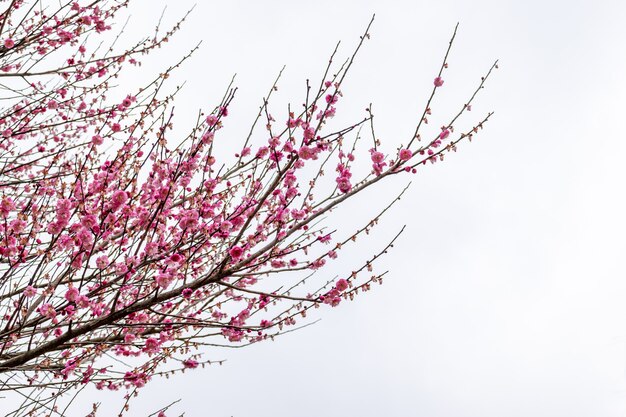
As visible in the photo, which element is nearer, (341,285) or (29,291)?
(29,291)

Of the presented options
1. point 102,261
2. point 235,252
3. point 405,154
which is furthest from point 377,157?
point 102,261

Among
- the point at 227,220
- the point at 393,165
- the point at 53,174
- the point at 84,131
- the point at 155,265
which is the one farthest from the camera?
the point at 84,131

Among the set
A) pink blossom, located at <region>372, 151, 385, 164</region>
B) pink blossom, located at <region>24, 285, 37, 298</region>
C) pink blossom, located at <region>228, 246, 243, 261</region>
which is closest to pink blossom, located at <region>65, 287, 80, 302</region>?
pink blossom, located at <region>24, 285, 37, 298</region>

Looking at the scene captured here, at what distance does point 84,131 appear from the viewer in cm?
703

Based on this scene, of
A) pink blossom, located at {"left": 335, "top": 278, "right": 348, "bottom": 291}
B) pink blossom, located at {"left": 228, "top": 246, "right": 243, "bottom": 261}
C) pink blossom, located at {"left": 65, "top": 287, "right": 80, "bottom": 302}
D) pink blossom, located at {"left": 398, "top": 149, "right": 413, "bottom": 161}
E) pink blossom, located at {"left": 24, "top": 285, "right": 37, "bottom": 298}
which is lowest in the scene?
pink blossom, located at {"left": 335, "top": 278, "right": 348, "bottom": 291}

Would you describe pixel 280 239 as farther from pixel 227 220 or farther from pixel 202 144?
pixel 202 144

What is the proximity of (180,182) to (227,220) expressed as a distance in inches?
23.0

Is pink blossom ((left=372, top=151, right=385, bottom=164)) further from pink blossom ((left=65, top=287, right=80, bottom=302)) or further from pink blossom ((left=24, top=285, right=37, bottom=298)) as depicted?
pink blossom ((left=24, top=285, right=37, bottom=298))

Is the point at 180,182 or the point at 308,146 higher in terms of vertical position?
the point at 180,182

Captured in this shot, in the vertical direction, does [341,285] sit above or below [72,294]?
below

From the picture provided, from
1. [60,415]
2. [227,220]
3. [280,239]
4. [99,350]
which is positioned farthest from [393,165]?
[60,415]

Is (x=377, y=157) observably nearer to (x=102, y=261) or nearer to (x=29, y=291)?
(x=102, y=261)

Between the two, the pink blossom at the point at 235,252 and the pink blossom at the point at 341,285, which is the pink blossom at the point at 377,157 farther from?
the pink blossom at the point at 235,252

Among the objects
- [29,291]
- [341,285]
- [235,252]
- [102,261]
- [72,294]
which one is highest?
[102,261]
